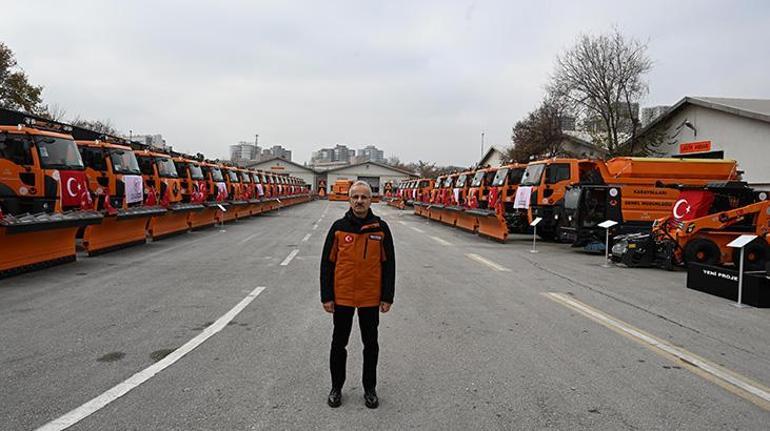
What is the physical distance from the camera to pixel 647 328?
690cm

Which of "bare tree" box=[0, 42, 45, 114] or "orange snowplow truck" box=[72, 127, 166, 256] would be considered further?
"bare tree" box=[0, 42, 45, 114]

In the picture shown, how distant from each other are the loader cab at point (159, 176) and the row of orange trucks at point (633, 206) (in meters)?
11.1

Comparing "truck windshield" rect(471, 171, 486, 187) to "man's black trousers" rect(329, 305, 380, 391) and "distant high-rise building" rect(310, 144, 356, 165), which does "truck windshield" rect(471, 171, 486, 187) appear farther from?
"distant high-rise building" rect(310, 144, 356, 165)

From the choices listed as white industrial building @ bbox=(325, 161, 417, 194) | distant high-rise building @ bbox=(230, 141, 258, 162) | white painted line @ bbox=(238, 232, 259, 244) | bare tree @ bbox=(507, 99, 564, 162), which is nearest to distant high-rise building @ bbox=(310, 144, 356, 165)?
distant high-rise building @ bbox=(230, 141, 258, 162)

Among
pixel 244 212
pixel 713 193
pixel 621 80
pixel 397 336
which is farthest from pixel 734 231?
pixel 621 80

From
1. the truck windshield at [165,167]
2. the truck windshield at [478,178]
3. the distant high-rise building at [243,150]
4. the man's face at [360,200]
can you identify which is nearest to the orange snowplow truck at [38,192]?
the truck windshield at [165,167]

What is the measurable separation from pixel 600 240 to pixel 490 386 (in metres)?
12.7

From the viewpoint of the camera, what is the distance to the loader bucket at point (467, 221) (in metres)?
22.2

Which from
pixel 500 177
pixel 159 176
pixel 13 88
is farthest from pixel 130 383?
pixel 13 88

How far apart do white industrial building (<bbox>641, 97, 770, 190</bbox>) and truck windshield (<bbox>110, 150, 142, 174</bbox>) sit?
23.6m

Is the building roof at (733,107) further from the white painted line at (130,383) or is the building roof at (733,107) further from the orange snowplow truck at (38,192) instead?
the orange snowplow truck at (38,192)

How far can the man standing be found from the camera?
433 centimetres

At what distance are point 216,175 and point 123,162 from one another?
9.30m

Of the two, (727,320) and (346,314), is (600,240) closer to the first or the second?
(727,320)
